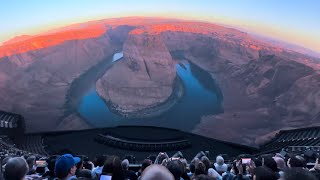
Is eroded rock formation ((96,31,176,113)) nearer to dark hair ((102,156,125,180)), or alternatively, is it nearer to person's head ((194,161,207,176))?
person's head ((194,161,207,176))

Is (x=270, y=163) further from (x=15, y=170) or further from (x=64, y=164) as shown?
(x=15, y=170)

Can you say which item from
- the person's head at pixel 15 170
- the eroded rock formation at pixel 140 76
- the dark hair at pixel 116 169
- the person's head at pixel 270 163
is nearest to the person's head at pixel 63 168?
the person's head at pixel 15 170

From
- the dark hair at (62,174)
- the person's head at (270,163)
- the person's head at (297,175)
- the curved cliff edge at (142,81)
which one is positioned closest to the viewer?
the person's head at (297,175)

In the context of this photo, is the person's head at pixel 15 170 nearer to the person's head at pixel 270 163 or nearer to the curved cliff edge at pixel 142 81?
the person's head at pixel 270 163

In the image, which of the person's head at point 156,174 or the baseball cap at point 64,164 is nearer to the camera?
the person's head at point 156,174

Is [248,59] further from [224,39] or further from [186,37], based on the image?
[186,37]

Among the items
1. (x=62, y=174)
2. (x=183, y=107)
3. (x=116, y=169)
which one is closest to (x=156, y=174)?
(x=62, y=174)

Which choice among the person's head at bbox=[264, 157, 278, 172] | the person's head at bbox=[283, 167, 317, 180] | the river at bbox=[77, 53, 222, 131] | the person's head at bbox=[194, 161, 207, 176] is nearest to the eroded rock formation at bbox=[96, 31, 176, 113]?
the river at bbox=[77, 53, 222, 131]
